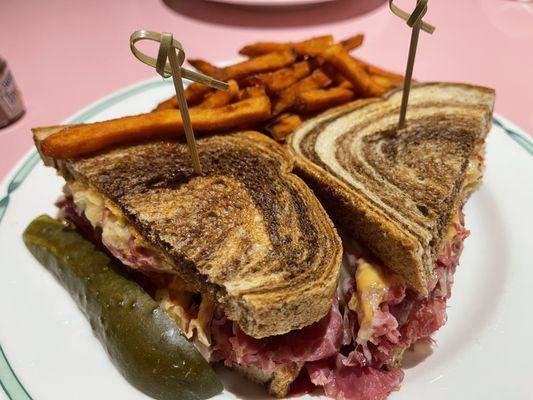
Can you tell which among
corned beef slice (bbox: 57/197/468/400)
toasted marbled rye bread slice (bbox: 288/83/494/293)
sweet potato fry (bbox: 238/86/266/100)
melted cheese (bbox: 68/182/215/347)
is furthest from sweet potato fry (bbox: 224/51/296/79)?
corned beef slice (bbox: 57/197/468/400)

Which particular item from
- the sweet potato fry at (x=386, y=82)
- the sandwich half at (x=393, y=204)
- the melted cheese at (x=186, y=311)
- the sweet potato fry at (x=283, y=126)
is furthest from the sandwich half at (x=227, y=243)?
the sweet potato fry at (x=386, y=82)

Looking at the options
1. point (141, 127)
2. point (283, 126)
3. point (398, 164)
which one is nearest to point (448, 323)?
point (398, 164)

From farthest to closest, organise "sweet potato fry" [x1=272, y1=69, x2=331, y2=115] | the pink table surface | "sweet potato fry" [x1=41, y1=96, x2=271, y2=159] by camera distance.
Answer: the pink table surface, "sweet potato fry" [x1=272, y1=69, x2=331, y2=115], "sweet potato fry" [x1=41, y1=96, x2=271, y2=159]

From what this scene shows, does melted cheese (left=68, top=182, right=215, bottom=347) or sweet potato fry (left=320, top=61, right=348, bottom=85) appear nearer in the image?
melted cheese (left=68, top=182, right=215, bottom=347)

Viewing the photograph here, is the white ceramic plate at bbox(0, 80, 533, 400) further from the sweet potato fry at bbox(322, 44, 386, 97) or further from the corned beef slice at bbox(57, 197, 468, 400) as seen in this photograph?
the sweet potato fry at bbox(322, 44, 386, 97)

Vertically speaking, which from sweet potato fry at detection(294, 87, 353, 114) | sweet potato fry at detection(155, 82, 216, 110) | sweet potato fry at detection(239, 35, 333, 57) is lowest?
sweet potato fry at detection(294, 87, 353, 114)

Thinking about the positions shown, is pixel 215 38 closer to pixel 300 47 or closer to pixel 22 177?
pixel 300 47
